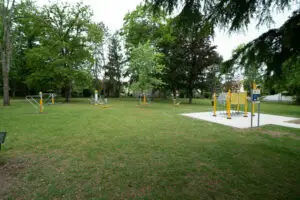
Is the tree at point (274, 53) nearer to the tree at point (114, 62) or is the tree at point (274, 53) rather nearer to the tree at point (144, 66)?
the tree at point (144, 66)

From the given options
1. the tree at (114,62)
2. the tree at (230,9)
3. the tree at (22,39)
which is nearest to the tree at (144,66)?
the tree at (22,39)

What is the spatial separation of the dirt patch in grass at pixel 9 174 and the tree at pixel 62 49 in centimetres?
1682

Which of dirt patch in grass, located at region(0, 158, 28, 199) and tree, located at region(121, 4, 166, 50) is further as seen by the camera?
tree, located at region(121, 4, 166, 50)

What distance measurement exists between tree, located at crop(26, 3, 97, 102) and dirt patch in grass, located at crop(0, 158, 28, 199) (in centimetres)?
1682

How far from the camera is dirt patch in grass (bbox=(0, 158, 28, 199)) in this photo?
2.18 m

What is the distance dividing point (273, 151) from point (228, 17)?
328 cm

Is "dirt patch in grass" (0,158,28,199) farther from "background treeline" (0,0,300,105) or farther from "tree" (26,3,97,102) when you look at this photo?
"tree" (26,3,97,102)

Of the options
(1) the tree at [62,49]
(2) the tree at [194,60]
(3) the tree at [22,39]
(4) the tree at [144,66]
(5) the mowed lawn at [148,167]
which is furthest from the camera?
(2) the tree at [194,60]

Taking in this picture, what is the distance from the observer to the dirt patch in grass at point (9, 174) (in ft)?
7.15

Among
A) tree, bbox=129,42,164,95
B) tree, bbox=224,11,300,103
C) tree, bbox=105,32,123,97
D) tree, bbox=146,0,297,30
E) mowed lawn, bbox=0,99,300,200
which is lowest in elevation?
mowed lawn, bbox=0,99,300,200

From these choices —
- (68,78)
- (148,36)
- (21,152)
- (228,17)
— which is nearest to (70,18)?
(68,78)

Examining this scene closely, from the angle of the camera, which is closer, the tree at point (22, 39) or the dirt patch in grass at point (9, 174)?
the dirt patch in grass at point (9, 174)

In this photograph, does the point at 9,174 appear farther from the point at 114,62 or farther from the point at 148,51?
the point at 114,62

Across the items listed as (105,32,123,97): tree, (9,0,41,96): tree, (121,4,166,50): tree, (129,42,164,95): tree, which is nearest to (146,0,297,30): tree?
(129,42,164,95): tree
